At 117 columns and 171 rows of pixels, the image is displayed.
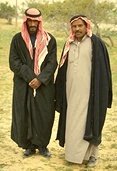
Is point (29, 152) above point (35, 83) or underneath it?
underneath

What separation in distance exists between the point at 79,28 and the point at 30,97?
3.54 ft

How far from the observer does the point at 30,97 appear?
17.4 ft

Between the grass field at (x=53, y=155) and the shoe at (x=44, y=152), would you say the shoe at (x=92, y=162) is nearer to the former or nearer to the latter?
the grass field at (x=53, y=155)

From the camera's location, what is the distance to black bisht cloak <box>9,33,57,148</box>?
523 centimetres

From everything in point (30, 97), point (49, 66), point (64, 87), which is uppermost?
point (49, 66)

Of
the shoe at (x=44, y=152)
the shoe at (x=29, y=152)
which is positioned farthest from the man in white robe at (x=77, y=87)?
the shoe at (x=29, y=152)

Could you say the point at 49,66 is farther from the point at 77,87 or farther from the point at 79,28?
the point at 79,28

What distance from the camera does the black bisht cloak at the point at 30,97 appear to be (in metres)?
5.23

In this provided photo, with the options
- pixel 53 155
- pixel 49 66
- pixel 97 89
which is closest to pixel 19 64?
pixel 49 66

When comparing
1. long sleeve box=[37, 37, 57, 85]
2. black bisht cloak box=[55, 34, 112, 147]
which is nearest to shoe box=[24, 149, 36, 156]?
black bisht cloak box=[55, 34, 112, 147]

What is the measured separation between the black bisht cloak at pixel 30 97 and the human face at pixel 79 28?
16.1 inches

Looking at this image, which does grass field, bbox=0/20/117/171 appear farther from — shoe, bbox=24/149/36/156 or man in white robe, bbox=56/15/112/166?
man in white robe, bbox=56/15/112/166

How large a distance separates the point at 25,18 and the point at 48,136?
1.54 meters

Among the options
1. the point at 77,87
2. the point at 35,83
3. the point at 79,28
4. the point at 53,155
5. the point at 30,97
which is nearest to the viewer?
the point at 79,28
